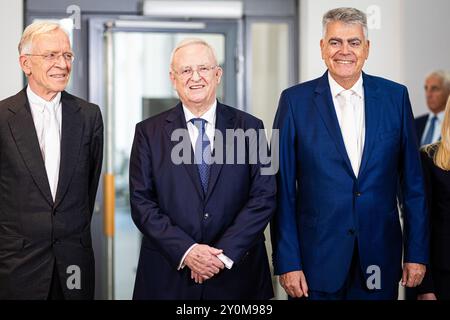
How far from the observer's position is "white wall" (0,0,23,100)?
3.92 m

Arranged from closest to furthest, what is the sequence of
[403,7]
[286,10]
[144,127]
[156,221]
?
1. [156,221]
2. [144,127]
3. [403,7]
4. [286,10]

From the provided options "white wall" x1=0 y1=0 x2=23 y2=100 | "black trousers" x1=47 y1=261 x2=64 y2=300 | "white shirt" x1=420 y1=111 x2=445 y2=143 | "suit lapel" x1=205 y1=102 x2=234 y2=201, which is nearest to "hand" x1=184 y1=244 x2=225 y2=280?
"suit lapel" x1=205 y1=102 x2=234 y2=201

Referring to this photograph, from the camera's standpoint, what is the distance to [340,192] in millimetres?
2736

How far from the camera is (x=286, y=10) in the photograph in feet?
14.1

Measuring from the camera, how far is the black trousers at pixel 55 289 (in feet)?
9.00

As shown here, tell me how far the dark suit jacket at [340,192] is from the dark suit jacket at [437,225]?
0.30 ft

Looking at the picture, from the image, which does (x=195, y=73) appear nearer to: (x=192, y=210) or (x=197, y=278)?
(x=192, y=210)

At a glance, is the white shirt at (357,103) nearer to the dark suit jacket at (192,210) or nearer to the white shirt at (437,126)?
the dark suit jacket at (192,210)

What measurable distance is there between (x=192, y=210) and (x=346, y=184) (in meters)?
0.61

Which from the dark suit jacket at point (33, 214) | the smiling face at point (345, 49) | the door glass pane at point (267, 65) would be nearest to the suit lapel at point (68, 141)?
the dark suit jacket at point (33, 214)

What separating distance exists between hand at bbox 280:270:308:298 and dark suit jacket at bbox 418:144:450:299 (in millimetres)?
517
